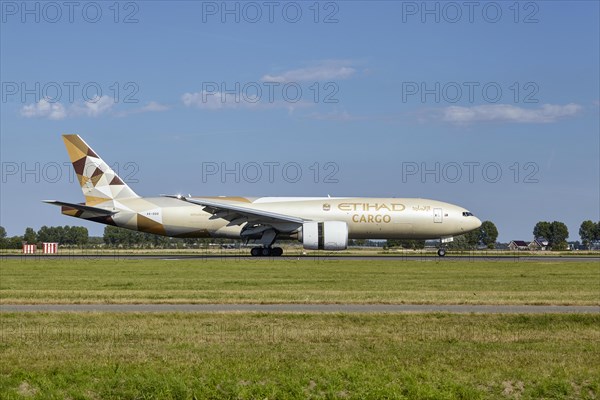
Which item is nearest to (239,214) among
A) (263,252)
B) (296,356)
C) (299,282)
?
(263,252)

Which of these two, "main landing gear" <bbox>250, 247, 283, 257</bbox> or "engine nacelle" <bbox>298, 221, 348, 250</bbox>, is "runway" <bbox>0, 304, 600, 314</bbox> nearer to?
"engine nacelle" <bbox>298, 221, 348, 250</bbox>

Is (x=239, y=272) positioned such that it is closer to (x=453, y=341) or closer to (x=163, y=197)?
(x=163, y=197)

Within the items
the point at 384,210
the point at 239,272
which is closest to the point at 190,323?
the point at 239,272

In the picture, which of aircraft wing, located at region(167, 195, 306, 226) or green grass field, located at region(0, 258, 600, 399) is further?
aircraft wing, located at region(167, 195, 306, 226)

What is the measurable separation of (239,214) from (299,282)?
22.4m

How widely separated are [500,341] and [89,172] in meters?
46.4

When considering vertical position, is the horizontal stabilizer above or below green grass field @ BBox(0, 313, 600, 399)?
above

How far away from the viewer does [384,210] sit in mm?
57406

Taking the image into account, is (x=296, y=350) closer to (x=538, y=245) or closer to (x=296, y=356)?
(x=296, y=356)

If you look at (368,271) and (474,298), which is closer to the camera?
(474,298)

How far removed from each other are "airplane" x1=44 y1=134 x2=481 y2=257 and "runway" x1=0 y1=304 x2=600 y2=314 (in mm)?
32336

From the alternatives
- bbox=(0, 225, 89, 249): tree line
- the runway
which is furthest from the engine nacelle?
bbox=(0, 225, 89, 249): tree line

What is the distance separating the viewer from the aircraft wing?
177 ft

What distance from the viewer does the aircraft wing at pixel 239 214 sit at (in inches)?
2126
